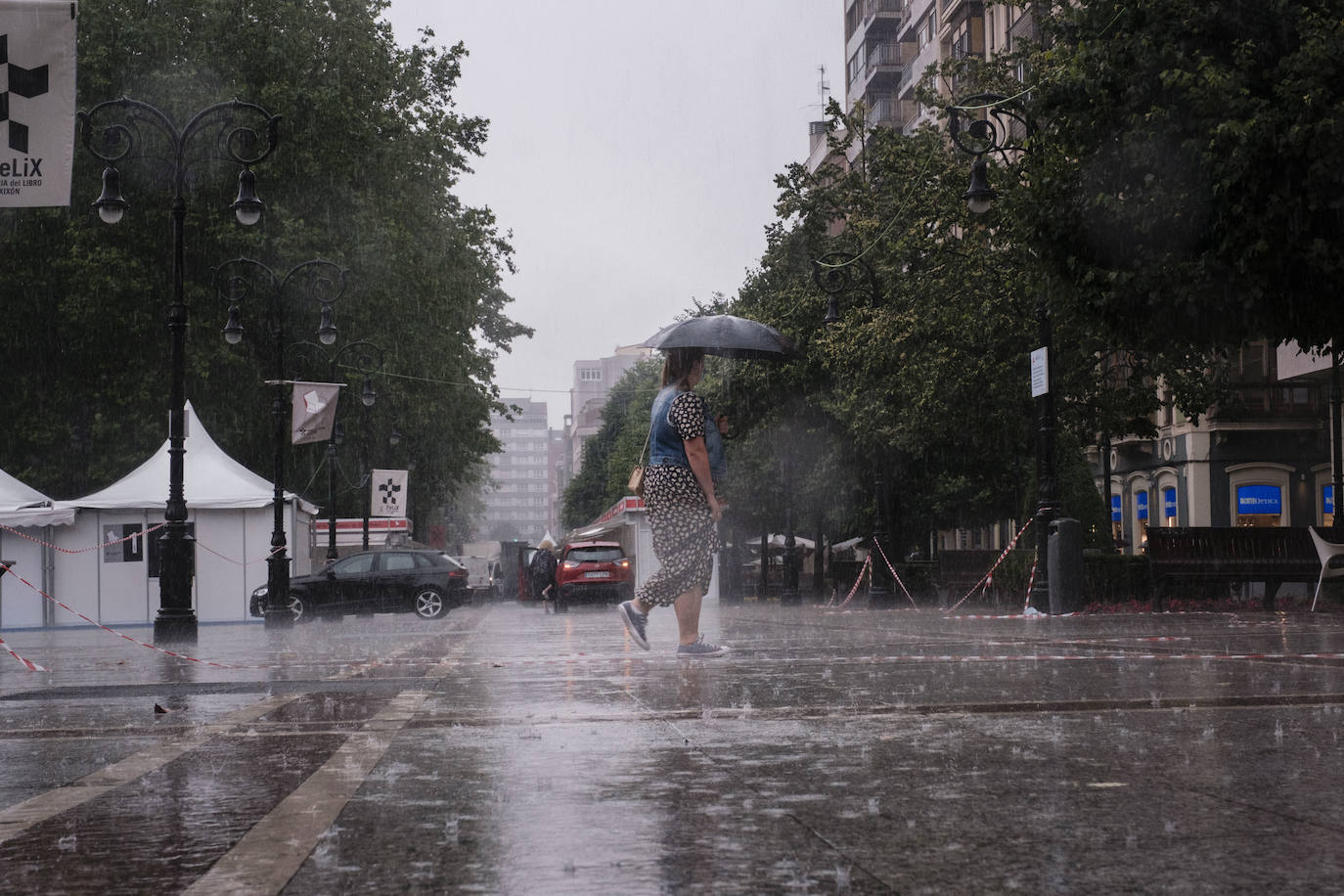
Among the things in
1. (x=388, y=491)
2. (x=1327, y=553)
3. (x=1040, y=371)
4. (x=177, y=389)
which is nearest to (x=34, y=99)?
(x=177, y=389)

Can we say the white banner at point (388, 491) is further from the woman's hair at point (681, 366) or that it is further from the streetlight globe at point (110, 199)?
the woman's hair at point (681, 366)

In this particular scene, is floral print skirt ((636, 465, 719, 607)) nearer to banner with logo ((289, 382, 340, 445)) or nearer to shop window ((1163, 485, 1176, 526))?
banner with logo ((289, 382, 340, 445))

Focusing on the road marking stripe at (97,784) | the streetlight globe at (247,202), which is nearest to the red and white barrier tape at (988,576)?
the streetlight globe at (247,202)

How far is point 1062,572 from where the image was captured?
21875 millimetres

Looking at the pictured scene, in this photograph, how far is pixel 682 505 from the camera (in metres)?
10.2

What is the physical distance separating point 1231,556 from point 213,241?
80.1 feet

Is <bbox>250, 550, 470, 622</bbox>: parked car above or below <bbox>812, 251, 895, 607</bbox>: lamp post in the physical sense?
below

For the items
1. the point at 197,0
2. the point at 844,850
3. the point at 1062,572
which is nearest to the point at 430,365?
the point at 197,0

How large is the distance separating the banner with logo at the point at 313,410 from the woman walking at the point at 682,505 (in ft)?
68.8

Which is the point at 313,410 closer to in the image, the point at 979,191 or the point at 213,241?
the point at 213,241

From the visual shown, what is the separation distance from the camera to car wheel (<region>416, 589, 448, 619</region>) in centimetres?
3322

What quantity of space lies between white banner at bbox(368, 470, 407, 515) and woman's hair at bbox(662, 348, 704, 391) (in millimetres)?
32112

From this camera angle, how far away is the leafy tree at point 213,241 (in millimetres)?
35906

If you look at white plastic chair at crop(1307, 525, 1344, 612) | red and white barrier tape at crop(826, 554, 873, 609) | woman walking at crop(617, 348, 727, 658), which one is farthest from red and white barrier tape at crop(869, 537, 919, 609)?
woman walking at crop(617, 348, 727, 658)
